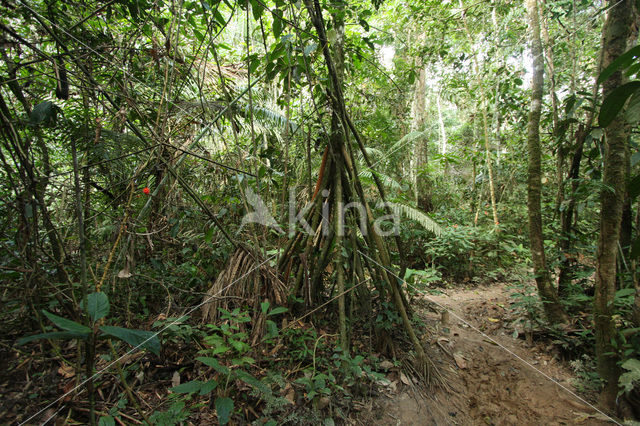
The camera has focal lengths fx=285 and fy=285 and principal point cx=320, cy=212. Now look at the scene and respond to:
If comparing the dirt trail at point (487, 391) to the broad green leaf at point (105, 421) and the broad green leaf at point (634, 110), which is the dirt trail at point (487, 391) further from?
the broad green leaf at point (634, 110)

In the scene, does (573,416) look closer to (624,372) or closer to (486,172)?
(624,372)

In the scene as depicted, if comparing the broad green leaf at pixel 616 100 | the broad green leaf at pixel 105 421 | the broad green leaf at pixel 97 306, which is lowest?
the broad green leaf at pixel 105 421

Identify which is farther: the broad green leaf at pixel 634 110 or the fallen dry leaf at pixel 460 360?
the fallen dry leaf at pixel 460 360

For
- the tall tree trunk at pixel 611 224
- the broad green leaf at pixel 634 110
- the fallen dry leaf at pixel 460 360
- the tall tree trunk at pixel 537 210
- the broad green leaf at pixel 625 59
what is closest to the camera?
the broad green leaf at pixel 625 59

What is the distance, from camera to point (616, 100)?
115 cm

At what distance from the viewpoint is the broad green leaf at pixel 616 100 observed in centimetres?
110

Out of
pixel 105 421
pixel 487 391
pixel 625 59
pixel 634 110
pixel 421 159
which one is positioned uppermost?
pixel 421 159

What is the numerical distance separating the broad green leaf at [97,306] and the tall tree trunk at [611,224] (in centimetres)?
263

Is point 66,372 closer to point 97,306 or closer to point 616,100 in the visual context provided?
point 97,306

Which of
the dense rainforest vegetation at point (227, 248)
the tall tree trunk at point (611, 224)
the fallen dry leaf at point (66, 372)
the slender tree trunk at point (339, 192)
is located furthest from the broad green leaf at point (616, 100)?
the fallen dry leaf at point (66, 372)

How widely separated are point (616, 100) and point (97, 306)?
6.76 feet

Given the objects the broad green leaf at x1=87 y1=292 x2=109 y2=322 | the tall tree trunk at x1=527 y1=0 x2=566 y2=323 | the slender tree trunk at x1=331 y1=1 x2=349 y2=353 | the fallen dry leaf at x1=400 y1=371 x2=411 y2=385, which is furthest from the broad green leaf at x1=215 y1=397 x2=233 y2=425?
the tall tree trunk at x1=527 y1=0 x2=566 y2=323

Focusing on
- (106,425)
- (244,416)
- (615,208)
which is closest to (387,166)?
(615,208)

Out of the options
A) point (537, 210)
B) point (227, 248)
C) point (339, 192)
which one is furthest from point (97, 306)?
point (537, 210)
